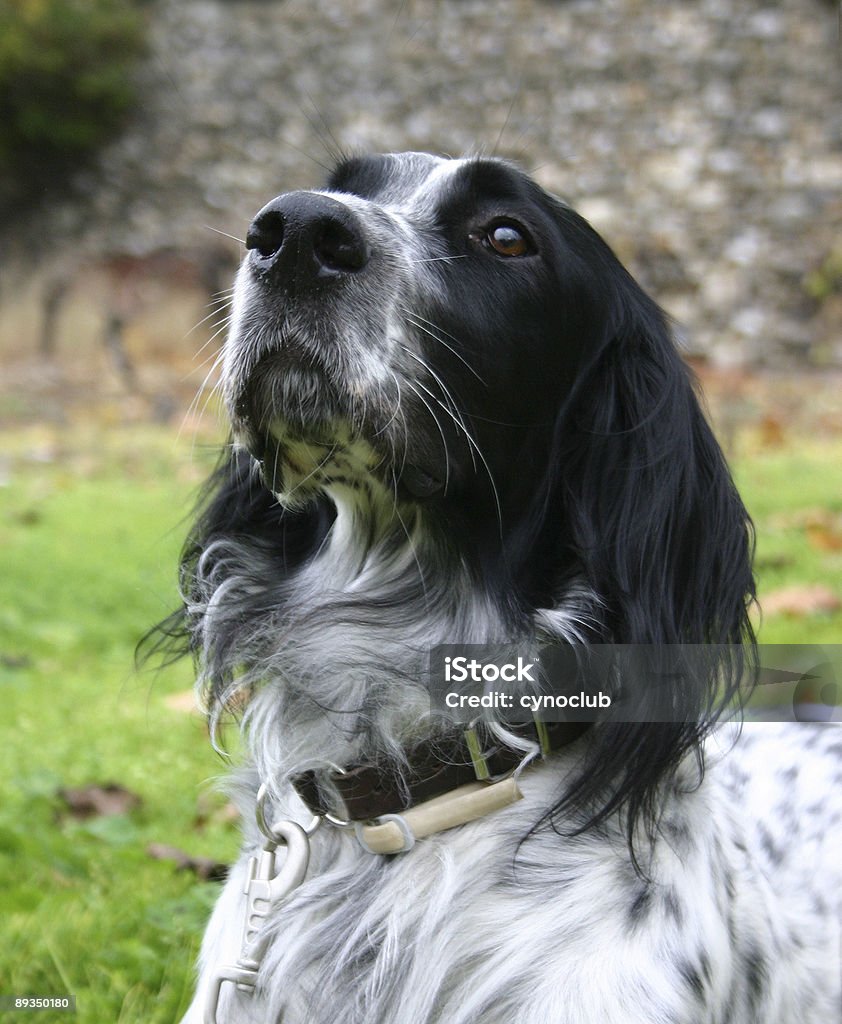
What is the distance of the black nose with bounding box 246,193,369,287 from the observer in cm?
176

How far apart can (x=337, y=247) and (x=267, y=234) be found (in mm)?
113

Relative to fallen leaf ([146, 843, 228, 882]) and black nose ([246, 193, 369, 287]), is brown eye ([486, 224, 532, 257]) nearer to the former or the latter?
black nose ([246, 193, 369, 287])

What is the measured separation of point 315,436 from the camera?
1.92 metres

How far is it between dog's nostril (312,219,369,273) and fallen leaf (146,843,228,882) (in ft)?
5.75

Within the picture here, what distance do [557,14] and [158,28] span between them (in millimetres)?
4571

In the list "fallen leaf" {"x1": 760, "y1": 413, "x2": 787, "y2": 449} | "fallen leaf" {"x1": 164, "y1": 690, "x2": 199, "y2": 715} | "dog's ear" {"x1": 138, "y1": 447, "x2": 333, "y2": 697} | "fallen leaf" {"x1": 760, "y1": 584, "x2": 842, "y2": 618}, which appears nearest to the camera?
"dog's ear" {"x1": 138, "y1": 447, "x2": 333, "y2": 697}

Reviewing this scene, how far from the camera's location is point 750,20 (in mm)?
11648

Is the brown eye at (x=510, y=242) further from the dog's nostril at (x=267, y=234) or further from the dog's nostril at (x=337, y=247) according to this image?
the dog's nostril at (x=267, y=234)

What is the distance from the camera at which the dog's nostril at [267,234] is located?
5.82ft

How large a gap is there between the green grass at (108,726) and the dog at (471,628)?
555 millimetres

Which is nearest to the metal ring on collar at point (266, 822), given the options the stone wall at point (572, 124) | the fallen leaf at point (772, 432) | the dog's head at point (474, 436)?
the dog's head at point (474, 436)

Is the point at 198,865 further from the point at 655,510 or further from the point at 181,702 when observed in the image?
the point at 655,510

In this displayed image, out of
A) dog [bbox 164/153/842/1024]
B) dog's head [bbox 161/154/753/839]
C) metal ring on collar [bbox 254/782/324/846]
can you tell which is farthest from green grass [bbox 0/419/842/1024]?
dog's head [bbox 161/154/753/839]

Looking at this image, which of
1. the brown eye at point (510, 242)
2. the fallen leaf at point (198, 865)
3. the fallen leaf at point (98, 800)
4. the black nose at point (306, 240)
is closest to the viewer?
the black nose at point (306, 240)
